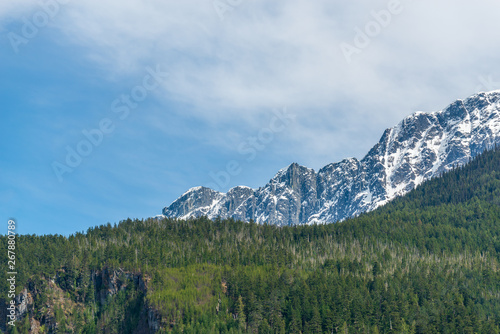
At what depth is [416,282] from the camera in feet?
655

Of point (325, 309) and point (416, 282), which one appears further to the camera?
point (416, 282)

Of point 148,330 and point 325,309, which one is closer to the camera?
point 325,309

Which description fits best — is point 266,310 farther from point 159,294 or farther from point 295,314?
point 159,294

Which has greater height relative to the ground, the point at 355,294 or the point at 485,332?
the point at 355,294

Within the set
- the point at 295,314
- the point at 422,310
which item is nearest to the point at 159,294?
the point at 295,314

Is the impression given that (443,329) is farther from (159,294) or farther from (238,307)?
(159,294)

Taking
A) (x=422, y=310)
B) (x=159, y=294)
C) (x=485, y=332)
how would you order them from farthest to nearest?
(x=159, y=294), (x=422, y=310), (x=485, y=332)

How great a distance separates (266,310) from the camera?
18325 centimetres

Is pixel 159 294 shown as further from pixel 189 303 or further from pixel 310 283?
pixel 310 283

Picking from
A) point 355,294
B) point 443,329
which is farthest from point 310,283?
point 443,329

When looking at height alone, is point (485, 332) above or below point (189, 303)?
below

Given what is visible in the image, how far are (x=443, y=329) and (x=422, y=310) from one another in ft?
38.2

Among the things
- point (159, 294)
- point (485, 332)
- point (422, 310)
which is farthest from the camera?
point (159, 294)

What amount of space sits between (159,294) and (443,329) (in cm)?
8751
